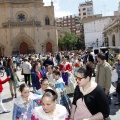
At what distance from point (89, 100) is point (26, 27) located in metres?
53.0

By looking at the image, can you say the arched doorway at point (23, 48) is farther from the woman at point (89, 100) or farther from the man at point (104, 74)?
the woman at point (89, 100)

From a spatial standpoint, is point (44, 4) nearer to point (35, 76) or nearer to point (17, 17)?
point (17, 17)

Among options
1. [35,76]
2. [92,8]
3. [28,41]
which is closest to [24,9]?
[28,41]

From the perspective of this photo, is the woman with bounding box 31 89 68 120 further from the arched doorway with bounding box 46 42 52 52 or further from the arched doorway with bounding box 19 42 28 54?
the arched doorway with bounding box 46 42 52 52

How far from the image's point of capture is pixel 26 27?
184ft

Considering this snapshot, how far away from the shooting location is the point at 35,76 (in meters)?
8.84

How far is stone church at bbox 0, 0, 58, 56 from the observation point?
55.1 metres

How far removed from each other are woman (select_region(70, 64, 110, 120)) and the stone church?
51408mm

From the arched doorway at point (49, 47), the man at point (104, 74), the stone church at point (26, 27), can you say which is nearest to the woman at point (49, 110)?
the man at point (104, 74)

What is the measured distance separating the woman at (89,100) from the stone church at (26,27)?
169ft

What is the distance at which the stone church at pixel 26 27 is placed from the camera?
55062 millimetres

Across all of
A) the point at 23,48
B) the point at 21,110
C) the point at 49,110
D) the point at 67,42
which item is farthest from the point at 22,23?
the point at 49,110

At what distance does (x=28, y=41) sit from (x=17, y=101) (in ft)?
171

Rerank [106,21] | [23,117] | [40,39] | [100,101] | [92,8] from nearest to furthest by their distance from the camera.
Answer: [100,101]
[23,117]
[40,39]
[106,21]
[92,8]
